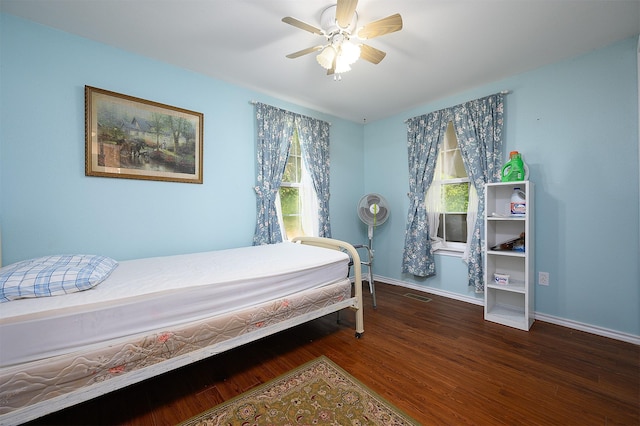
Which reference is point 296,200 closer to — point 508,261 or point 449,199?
point 449,199

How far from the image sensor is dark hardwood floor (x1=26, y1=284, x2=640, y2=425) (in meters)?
1.42

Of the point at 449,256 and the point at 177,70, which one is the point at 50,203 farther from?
the point at 449,256

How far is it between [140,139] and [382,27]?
2.17 metres

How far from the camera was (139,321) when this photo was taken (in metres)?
1.29

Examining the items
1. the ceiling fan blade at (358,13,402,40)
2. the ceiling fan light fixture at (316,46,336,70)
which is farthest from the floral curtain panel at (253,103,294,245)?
the ceiling fan blade at (358,13,402,40)

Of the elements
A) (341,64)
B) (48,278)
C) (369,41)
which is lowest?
(48,278)

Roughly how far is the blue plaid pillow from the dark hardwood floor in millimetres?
Result: 748

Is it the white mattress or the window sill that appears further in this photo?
the window sill

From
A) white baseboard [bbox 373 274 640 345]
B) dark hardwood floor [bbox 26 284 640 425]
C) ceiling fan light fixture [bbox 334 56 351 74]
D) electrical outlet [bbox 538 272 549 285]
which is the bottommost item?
dark hardwood floor [bbox 26 284 640 425]

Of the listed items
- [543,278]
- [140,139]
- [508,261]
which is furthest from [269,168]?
[543,278]

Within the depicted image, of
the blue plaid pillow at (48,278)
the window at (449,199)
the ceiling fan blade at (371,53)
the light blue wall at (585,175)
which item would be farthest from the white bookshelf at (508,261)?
the blue plaid pillow at (48,278)

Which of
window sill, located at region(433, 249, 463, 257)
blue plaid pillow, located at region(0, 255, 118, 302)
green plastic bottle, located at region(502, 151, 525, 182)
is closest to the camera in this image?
blue plaid pillow, located at region(0, 255, 118, 302)

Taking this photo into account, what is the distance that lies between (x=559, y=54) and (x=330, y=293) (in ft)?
9.92

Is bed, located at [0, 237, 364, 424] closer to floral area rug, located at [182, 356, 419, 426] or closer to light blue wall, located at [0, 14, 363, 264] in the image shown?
floral area rug, located at [182, 356, 419, 426]
